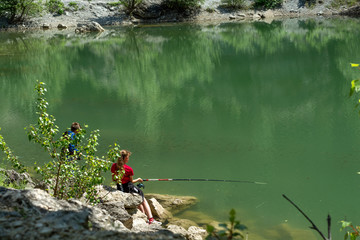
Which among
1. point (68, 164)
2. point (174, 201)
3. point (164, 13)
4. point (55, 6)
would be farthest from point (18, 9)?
point (68, 164)

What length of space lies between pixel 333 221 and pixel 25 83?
1988cm

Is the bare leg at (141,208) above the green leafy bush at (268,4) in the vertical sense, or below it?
below

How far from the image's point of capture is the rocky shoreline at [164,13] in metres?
52.7

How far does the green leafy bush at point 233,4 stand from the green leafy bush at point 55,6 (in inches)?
767

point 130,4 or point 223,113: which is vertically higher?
point 130,4

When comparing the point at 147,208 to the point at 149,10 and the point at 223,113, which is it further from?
the point at 149,10

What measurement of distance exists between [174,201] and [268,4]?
48.9 meters

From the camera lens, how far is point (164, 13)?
55312mm

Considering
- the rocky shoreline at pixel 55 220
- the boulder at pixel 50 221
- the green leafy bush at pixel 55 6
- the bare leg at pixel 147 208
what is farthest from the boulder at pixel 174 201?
the green leafy bush at pixel 55 6

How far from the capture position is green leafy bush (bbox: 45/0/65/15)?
52.1 m

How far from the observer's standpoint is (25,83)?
25.0m

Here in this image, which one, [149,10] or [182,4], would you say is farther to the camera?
[149,10]

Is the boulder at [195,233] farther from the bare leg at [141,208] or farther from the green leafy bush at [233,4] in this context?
the green leafy bush at [233,4]

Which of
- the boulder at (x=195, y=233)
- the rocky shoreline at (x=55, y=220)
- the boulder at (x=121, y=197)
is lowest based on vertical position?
the boulder at (x=195, y=233)
